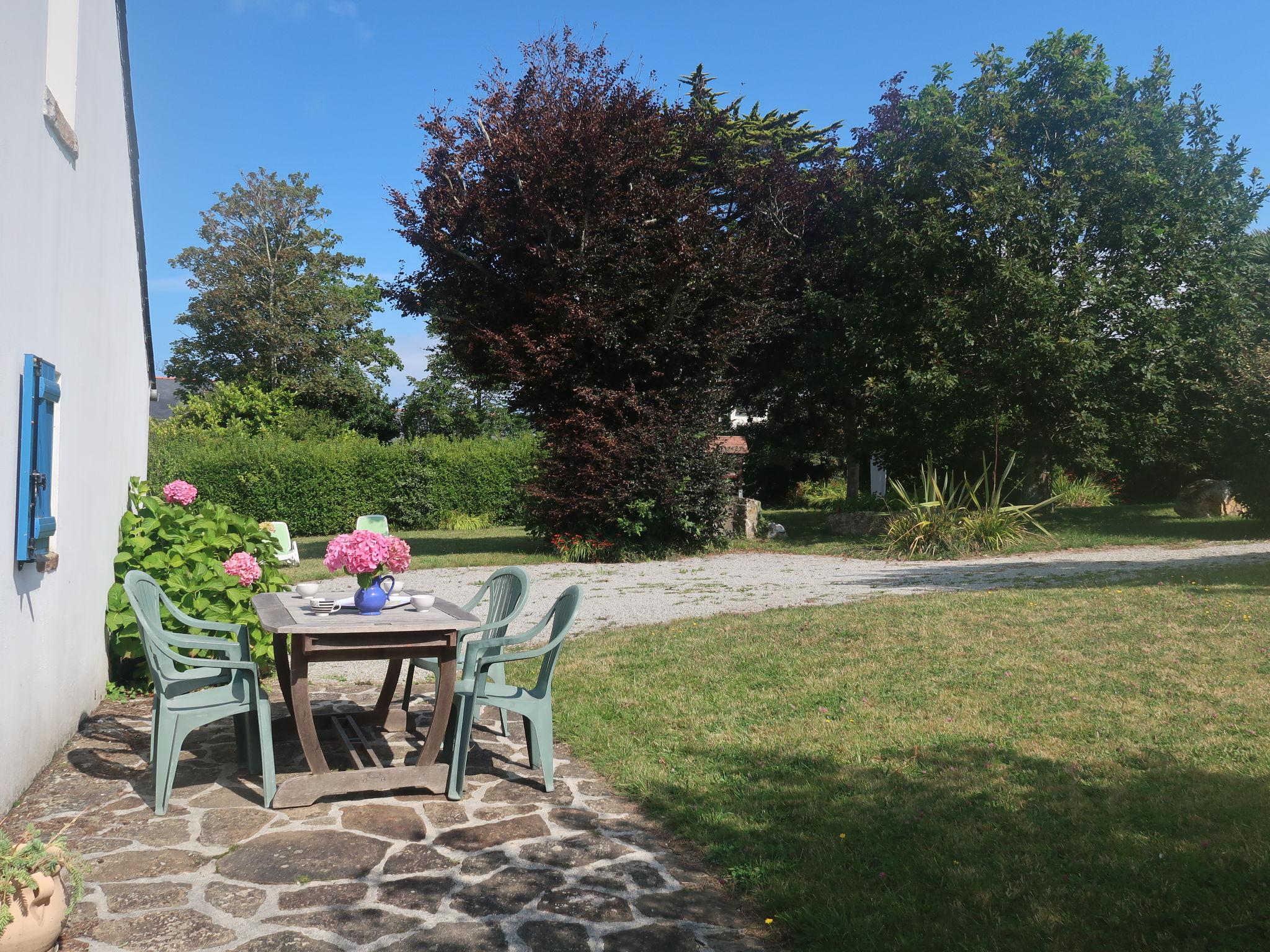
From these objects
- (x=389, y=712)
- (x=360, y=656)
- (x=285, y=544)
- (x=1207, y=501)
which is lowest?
(x=389, y=712)

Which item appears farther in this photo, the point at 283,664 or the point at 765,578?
the point at 765,578

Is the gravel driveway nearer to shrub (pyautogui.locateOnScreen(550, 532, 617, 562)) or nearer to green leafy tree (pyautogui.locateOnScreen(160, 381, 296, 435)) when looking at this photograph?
shrub (pyautogui.locateOnScreen(550, 532, 617, 562))

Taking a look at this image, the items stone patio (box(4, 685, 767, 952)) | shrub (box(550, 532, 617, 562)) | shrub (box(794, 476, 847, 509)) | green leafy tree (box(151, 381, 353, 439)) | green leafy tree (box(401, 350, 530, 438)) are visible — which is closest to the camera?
stone patio (box(4, 685, 767, 952))

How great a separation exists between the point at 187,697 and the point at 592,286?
37.3 ft

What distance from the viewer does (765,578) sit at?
43.4ft

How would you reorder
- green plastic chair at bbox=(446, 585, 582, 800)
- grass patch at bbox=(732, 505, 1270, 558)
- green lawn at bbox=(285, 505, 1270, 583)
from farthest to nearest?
grass patch at bbox=(732, 505, 1270, 558), green lawn at bbox=(285, 505, 1270, 583), green plastic chair at bbox=(446, 585, 582, 800)

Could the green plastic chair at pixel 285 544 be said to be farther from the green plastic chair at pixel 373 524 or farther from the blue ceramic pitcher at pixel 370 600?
the blue ceramic pitcher at pixel 370 600

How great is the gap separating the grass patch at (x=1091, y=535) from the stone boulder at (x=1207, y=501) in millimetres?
347

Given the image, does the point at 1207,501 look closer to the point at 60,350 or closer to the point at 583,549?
the point at 583,549

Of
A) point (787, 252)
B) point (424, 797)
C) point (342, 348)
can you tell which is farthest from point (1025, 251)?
point (342, 348)

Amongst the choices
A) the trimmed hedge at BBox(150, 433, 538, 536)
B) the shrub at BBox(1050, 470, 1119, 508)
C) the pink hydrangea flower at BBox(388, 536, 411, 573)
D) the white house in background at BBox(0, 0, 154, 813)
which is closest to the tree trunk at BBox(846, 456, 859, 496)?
the shrub at BBox(1050, 470, 1119, 508)

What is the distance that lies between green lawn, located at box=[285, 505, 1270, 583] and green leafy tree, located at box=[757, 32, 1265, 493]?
4.75ft

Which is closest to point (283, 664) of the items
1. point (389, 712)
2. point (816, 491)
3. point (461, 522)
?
point (389, 712)

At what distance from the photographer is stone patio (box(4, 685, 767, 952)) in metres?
3.18
